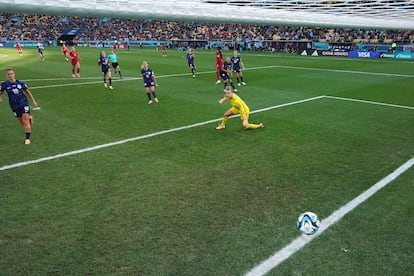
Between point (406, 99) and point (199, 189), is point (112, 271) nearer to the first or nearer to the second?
point (199, 189)

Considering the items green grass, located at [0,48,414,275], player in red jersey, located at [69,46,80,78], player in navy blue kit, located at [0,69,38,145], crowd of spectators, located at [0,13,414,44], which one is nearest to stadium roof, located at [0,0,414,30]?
player in red jersey, located at [69,46,80,78]

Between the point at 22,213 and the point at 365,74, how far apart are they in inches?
908

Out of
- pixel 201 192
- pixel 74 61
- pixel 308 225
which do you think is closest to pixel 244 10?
pixel 74 61

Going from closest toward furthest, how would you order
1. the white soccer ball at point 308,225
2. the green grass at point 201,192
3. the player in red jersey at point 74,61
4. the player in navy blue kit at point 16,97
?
1. the green grass at point 201,192
2. the white soccer ball at point 308,225
3. the player in navy blue kit at point 16,97
4. the player in red jersey at point 74,61

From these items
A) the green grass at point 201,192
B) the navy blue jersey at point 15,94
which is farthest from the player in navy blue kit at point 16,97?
the green grass at point 201,192

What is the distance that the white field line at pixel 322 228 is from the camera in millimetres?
4105

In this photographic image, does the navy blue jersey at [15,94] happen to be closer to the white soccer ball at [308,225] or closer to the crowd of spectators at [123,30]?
the white soccer ball at [308,225]

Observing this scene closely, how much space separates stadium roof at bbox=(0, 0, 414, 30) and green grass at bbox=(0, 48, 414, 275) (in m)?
8.54

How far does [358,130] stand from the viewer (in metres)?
9.85

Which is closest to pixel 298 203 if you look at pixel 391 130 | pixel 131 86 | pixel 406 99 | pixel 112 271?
pixel 112 271

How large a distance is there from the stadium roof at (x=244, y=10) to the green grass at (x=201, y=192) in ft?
28.0

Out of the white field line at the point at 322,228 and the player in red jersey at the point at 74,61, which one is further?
the player in red jersey at the point at 74,61

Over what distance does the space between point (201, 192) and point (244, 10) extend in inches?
1052

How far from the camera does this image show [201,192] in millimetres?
6074
